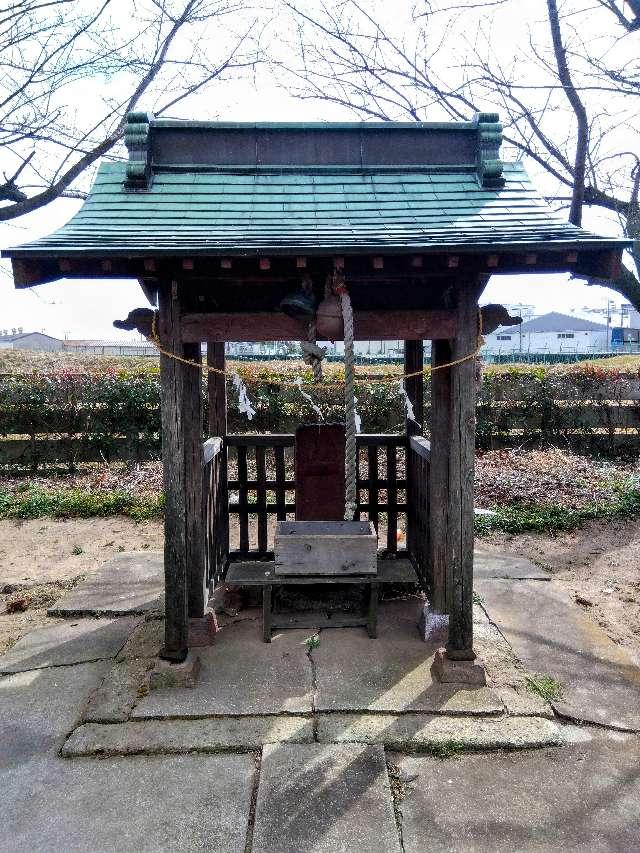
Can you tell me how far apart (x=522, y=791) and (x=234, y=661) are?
1.83m

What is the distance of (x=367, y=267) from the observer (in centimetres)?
335

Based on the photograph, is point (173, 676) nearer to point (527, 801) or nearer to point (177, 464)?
point (177, 464)

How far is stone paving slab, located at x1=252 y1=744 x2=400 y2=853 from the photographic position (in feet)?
7.63

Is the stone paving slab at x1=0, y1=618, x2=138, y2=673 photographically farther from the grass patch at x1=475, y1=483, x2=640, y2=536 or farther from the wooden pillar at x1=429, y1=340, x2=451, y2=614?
the grass patch at x1=475, y1=483, x2=640, y2=536

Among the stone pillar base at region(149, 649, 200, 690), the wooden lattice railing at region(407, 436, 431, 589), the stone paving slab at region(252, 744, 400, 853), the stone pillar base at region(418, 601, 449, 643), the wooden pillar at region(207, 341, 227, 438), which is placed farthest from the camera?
the wooden pillar at region(207, 341, 227, 438)

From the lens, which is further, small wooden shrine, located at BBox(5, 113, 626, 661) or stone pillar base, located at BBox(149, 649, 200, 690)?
stone pillar base, located at BBox(149, 649, 200, 690)

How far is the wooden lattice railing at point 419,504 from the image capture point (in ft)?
14.4

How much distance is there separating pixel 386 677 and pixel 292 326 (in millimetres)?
2172

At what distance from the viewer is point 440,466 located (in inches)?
155

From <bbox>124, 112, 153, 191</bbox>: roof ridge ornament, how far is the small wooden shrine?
1 cm

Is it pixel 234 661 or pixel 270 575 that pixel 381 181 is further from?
pixel 234 661

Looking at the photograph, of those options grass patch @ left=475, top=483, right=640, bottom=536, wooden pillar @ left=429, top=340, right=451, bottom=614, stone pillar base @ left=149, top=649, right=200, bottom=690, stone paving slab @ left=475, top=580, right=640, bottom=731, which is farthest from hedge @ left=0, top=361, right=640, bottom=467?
stone pillar base @ left=149, top=649, right=200, bottom=690

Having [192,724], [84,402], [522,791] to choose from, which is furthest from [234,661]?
[84,402]

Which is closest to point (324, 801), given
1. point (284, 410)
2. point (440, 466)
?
point (440, 466)
